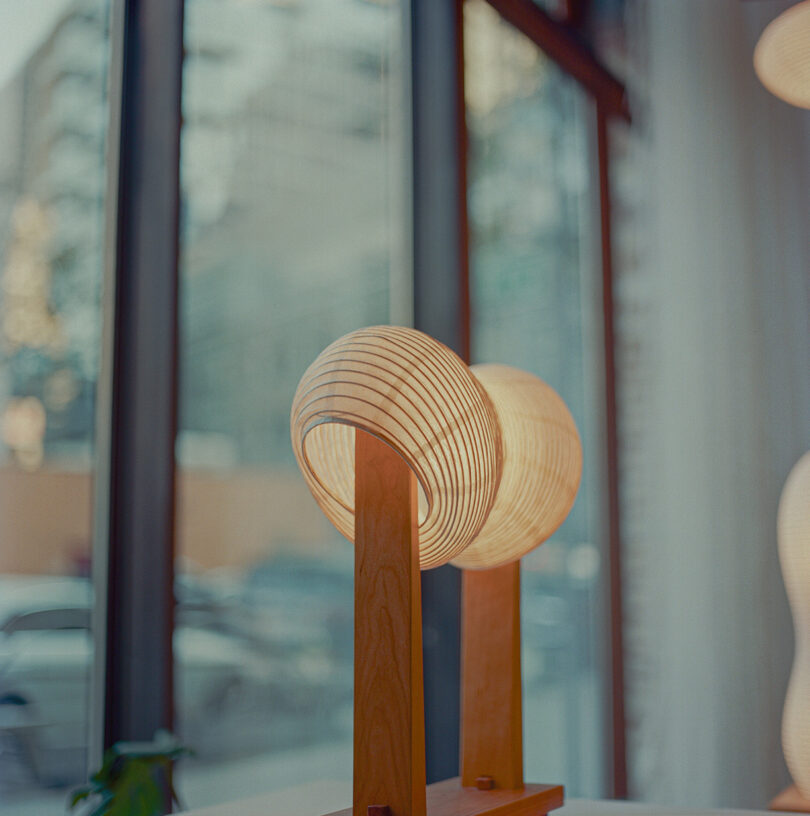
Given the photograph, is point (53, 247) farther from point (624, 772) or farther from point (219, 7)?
point (624, 772)

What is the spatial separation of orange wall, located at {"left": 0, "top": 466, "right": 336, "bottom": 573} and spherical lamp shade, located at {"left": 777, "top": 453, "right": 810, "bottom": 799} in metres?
1.09

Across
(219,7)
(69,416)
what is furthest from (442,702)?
(219,7)

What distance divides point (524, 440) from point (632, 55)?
2195mm

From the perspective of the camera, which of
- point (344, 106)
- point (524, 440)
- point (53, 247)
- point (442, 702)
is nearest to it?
point (524, 440)

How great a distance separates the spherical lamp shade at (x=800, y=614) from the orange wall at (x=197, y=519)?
1.09m

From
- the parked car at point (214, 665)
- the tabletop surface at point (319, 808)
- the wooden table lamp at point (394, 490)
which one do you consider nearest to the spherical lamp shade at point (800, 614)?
the tabletop surface at point (319, 808)

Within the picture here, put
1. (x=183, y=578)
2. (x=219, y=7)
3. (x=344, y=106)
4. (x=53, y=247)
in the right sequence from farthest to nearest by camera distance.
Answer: (x=344, y=106) → (x=219, y=7) → (x=183, y=578) → (x=53, y=247)

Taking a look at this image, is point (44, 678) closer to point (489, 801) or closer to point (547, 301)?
point (489, 801)

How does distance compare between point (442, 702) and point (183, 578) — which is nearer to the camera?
point (183, 578)

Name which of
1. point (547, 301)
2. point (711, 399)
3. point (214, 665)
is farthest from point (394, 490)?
point (547, 301)

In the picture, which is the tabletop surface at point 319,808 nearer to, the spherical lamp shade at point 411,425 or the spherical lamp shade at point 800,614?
the spherical lamp shade at point 800,614

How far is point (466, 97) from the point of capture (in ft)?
10.1

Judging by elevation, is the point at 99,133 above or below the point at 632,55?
below

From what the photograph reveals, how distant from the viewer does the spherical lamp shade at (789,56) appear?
6.85ft
